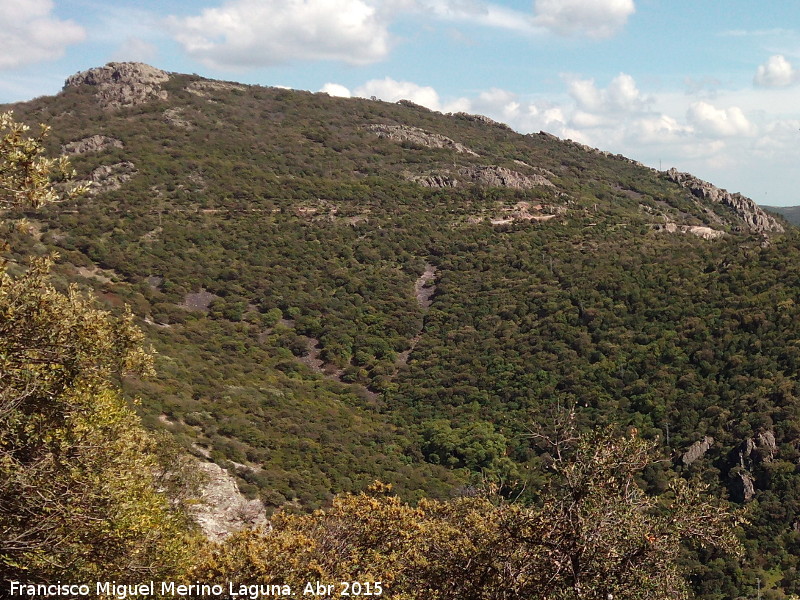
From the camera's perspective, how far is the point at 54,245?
6700cm

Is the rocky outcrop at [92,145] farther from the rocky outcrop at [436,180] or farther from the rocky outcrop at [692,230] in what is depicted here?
the rocky outcrop at [692,230]

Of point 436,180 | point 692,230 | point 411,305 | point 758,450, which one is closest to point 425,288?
point 411,305

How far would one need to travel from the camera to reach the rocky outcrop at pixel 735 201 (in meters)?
126

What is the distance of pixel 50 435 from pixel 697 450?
161 ft

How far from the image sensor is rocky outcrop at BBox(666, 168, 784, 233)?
126 metres

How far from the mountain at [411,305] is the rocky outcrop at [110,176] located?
415 millimetres

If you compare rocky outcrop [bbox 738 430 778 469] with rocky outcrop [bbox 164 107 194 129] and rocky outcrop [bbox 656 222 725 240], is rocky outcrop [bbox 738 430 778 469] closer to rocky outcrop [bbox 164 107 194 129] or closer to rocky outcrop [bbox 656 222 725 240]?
rocky outcrop [bbox 656 222 725 240]

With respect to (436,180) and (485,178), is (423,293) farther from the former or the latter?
(485,178)

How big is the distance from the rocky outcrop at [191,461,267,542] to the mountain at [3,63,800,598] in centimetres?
281

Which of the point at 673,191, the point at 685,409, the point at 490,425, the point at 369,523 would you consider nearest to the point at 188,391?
the point at 490,425

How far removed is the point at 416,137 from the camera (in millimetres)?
135750

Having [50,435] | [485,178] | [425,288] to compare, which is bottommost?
[50,435]

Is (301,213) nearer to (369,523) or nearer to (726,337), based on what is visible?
(726,337)

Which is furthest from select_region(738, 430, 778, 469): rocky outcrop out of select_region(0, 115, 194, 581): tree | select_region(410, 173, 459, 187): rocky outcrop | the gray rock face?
select_region(410, 173, 459, 187): rocky outcrop
